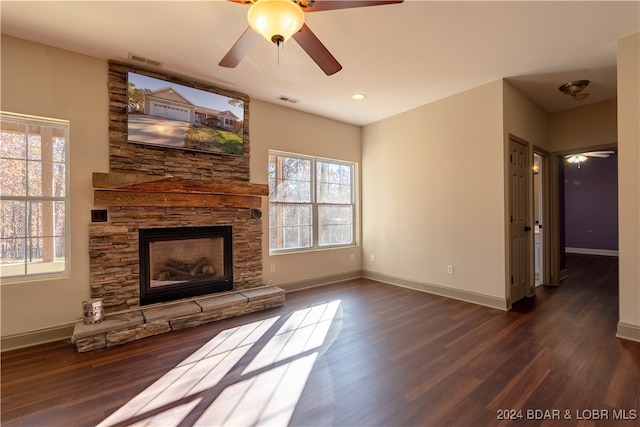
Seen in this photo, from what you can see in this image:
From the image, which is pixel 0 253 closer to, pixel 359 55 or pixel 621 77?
pixel 359 55

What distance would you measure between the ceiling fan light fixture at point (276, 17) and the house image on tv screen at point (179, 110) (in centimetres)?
222

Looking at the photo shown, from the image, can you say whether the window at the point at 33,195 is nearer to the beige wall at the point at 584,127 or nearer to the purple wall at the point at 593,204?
the beige wall at the point at 584,127

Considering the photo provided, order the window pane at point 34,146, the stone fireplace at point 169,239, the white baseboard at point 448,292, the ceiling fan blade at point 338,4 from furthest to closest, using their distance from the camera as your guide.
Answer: the white baseboard at point 448,292 → the stone fireplace at point 169,239 → the window pane at point 34,146 → the ceiling fan blade at point 338,4

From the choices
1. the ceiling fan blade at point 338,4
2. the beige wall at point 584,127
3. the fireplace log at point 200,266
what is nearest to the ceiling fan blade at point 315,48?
the ceiling fan blade at point 338,4

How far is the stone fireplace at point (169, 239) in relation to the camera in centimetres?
304

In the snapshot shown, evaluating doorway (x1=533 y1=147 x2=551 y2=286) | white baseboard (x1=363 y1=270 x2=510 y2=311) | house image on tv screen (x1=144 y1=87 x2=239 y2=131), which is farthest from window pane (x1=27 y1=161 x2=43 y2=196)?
doorway (x1=533 y1=147 x2=551 y2=286)

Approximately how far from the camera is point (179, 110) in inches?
139

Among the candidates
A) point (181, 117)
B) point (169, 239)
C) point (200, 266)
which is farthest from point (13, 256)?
point (181, 117)

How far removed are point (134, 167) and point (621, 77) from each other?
5009 millimetres

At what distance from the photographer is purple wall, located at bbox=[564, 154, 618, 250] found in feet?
24.4

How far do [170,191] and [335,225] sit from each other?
2.80 m

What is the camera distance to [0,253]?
2688 millimetres

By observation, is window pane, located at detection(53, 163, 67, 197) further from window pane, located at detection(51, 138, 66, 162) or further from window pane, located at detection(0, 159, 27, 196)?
window pane, located at detection(0, 159, 27, 196)

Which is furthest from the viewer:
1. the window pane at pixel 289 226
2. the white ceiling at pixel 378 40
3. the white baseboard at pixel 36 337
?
the window pane at pixel 289 226
